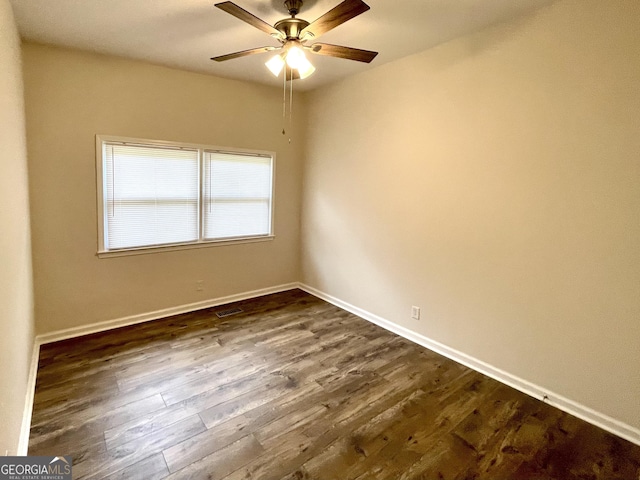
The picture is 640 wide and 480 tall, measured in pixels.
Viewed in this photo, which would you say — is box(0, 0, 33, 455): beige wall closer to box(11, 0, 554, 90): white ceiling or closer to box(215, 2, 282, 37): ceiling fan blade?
box(11, 0, 554, 90): white ceiling

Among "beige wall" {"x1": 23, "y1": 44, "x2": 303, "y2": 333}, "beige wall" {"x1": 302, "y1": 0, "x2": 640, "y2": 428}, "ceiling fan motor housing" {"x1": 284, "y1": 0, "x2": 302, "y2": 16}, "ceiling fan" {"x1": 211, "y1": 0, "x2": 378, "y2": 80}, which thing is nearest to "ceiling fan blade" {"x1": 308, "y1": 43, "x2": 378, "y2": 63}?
"ceiling fan" {"x1": 211, "y1": 0, "x2": 378, "y2": 80}

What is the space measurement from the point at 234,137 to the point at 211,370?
2642 mm

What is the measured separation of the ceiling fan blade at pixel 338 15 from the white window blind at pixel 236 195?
219cm

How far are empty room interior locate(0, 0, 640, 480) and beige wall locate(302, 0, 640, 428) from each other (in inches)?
0.6

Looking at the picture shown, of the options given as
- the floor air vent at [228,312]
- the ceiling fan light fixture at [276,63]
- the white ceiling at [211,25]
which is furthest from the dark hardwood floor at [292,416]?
the white ceiling at [211,25]

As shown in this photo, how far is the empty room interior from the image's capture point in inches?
79.0

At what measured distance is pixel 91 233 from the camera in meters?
3.28

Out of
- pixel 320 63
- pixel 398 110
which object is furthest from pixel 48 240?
pixel 398 110

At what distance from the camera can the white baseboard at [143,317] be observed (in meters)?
3.18

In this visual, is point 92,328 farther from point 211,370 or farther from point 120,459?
point 120,459

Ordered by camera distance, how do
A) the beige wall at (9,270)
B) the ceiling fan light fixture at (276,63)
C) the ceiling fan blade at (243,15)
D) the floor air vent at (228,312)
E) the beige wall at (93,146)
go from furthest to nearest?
1. the floor air vent at (228,312)
2. the beige wall at (93,146)
3. the ceiling fan light fixture at (276,63)
4. the ceiling fan blade at (243,15)
5. the beige wall at (9,270)

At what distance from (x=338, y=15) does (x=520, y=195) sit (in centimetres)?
180

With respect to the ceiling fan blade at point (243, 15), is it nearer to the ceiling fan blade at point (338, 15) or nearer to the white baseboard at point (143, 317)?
the ceiling fan blade at point (338, 15)

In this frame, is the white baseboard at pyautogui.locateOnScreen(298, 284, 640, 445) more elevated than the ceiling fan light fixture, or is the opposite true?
the ceiling fan light fixture
